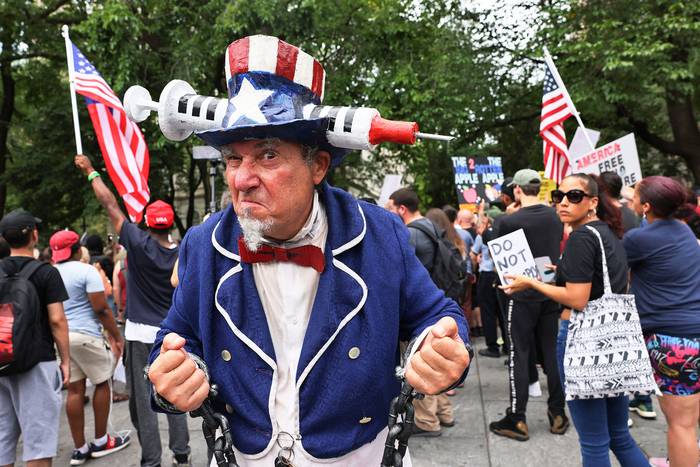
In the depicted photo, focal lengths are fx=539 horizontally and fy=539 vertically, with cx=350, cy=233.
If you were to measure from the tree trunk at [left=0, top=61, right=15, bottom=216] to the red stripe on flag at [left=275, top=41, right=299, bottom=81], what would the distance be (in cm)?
1713

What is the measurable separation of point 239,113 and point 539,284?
2.64m

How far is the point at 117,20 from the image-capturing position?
422 inches

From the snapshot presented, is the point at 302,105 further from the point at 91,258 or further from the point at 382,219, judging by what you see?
the point at 91,258

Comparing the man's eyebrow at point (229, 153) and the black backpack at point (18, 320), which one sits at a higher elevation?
the man's eyebrow at point (229, 153)

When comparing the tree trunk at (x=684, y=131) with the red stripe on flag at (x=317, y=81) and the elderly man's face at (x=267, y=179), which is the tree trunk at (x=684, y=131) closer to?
the red stripe on flag at (x=317, y=81)

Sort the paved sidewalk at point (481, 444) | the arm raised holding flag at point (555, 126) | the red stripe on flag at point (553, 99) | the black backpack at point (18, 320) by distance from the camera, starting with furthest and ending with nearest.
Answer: the red stripe on flag at point (553, 99), the arm raised holding flag at point (555, 126), the paved sidewalk at point (481, 444), the black backpack at point (18, 320)

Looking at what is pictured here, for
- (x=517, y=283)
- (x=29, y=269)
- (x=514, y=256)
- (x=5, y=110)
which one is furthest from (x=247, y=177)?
(x=5, y=110)

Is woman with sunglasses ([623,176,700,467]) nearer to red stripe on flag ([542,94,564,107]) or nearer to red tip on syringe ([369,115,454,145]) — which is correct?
red tip on syringe ([369,115,454,145])

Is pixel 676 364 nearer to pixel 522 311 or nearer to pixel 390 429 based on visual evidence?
pixel 522 311

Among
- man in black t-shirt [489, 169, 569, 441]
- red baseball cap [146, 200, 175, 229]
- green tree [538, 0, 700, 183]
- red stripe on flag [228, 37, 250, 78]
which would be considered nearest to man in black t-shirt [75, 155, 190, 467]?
red baseball cap [146, 200, 175, 229]

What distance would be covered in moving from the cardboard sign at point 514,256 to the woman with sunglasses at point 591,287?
725 millimetres

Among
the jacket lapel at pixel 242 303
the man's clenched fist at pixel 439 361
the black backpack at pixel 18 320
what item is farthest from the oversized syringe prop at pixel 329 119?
the black backpack at pixel 18 320

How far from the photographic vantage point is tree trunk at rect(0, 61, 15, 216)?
16.1 meters

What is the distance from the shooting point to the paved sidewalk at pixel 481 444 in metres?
4.32
